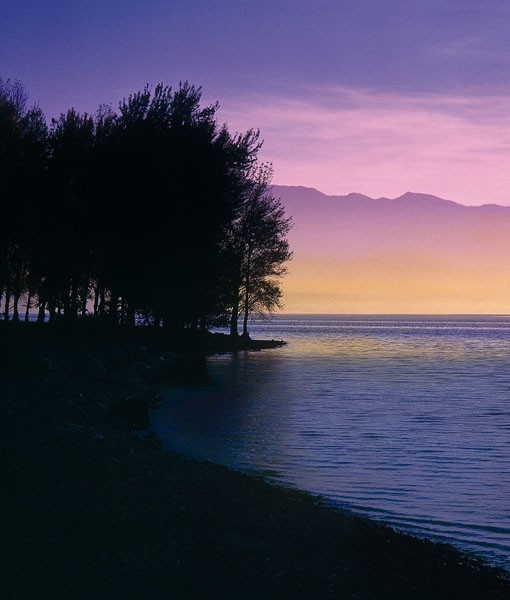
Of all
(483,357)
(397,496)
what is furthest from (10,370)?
(483,357)

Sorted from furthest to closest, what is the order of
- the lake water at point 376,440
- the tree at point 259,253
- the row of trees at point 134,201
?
the tree at point 259,253 → the row of trees at point 134,201 → the lake water at point 376,440

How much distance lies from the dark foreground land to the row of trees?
26952mm

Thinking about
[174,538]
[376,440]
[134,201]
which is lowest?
[376,440]

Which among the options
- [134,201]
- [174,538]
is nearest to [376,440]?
[174,538]

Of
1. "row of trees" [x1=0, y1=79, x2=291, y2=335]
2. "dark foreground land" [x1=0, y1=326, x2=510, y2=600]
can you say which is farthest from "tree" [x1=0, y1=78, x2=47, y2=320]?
"dark foreground land" [x1=0, y1=326, x2=510, y2=600]

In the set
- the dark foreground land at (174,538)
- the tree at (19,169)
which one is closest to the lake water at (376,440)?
the dark foreground land at (174,538)

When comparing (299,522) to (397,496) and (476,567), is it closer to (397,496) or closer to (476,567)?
(476,567)

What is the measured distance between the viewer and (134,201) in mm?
43156

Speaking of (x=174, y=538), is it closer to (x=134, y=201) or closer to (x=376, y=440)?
(x=376, y=440)

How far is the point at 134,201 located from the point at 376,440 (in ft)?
83.1

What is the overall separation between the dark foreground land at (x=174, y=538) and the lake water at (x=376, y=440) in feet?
4.55

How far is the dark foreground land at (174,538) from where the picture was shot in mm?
8211

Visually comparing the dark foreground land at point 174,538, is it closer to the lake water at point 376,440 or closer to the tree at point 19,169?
the lake water at point 376,440

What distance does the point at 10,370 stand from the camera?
26.3 metres
